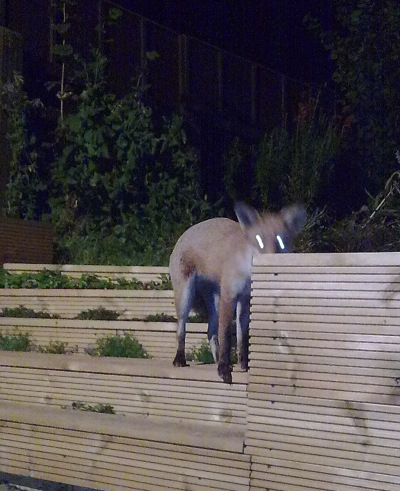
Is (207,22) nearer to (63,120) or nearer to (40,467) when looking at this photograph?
(63,120)

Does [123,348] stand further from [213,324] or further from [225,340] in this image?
[225,340]

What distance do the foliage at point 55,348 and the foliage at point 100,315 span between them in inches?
9.7

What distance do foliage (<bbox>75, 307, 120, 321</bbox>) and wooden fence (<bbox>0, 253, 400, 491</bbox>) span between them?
2.97 feet

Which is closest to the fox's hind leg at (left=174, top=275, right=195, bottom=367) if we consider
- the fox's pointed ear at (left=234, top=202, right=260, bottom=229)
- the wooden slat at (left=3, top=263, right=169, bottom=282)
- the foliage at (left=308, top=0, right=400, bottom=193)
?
the fox's pointed ear at (left=234, top=202, right=260, bottom=229)

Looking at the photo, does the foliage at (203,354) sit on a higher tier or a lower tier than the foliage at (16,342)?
higher

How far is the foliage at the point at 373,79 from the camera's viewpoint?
9.32 meters

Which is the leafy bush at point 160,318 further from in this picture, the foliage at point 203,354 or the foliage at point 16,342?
the foliage at point 16,342

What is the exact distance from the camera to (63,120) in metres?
8.69

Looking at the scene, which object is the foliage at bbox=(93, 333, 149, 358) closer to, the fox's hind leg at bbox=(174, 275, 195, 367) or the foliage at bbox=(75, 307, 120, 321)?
the foliage at bbox=(75, 307, 120, 321)

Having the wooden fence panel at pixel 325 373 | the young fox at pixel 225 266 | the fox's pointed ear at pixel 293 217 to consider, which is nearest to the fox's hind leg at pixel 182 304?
the young fox at pixel 225 266

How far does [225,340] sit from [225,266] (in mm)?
409

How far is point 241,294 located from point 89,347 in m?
1.72

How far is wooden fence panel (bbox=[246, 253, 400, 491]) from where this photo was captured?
3492mm

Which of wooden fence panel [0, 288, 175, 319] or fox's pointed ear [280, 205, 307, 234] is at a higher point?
fox's pointed ear [280, 205, 307, 234]
